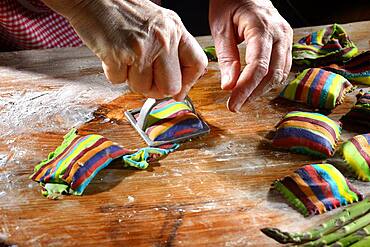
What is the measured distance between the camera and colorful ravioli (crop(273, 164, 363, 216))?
1.20m

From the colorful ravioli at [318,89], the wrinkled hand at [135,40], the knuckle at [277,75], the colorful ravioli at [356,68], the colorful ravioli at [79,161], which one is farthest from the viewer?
the colorful ravioli at [356,68]

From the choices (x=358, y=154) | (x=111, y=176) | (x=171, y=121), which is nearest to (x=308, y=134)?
(x=358, y=154)

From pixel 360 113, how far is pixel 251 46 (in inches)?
13.7

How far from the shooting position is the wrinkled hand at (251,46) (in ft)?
4.42

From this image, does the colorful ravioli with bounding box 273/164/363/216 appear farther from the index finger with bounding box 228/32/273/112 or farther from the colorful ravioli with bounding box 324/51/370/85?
the colorful ravioli with bounding box 324/51/370/85

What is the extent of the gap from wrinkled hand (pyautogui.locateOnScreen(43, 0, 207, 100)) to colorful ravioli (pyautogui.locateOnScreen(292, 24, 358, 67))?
0.63 meters

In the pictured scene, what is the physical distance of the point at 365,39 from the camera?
6.12 ft

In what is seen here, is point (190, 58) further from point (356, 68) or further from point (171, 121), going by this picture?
point (356, 68)

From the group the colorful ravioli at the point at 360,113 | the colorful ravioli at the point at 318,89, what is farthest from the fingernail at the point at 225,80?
the colorful ravioli at the point at 360,113

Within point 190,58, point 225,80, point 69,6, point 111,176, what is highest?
point 69,6

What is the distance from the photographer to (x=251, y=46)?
138cm

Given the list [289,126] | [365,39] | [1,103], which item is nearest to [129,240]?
[289,126]

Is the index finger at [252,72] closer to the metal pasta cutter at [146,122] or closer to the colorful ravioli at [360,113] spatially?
the metal pasta cutter at [146,122]

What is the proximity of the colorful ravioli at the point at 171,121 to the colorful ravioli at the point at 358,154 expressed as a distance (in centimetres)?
37
